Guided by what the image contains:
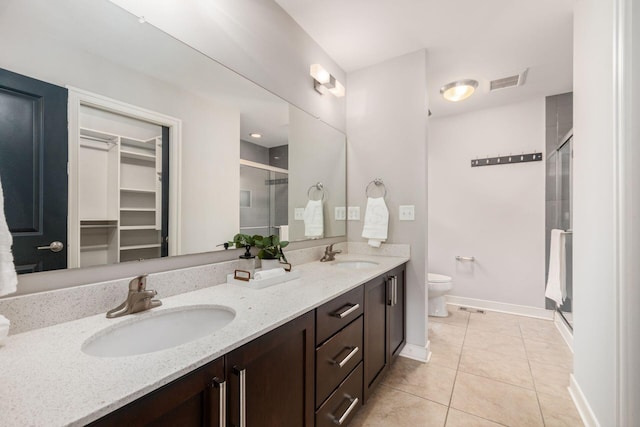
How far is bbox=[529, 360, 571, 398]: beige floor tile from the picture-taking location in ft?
5.61

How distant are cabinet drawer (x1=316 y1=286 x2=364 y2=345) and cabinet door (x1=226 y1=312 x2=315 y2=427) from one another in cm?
6

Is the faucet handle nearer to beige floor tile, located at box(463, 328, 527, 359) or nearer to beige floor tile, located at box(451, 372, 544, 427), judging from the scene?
beige floor tile, located at box(451, 372, 544, 427)

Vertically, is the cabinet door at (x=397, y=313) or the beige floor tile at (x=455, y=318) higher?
the cabinet door at (x=397, y=313)

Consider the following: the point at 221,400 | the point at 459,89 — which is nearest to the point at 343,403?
the point at 221,400

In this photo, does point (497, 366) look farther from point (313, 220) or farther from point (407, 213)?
point (313, 220)

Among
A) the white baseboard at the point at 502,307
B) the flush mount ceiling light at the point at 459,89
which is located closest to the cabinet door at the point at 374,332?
the flush mount ceiling light at the point at 459,89

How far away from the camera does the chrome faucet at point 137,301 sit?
880 millimetres

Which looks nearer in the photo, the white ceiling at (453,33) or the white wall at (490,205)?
the white ceiling at (453,33)

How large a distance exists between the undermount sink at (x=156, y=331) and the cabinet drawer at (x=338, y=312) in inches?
13.7

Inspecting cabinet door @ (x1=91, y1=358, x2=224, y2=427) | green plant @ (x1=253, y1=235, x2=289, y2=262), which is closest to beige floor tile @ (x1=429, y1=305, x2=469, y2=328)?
green plant @ (x1=253, y1=235, x2=289, y2=262)

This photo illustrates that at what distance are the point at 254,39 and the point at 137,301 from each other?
1456mm

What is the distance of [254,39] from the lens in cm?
154

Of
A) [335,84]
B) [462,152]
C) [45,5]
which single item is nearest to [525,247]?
[462,152]

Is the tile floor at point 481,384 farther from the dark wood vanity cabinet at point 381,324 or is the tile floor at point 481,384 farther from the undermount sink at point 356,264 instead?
the undermount sink at point 356,264
